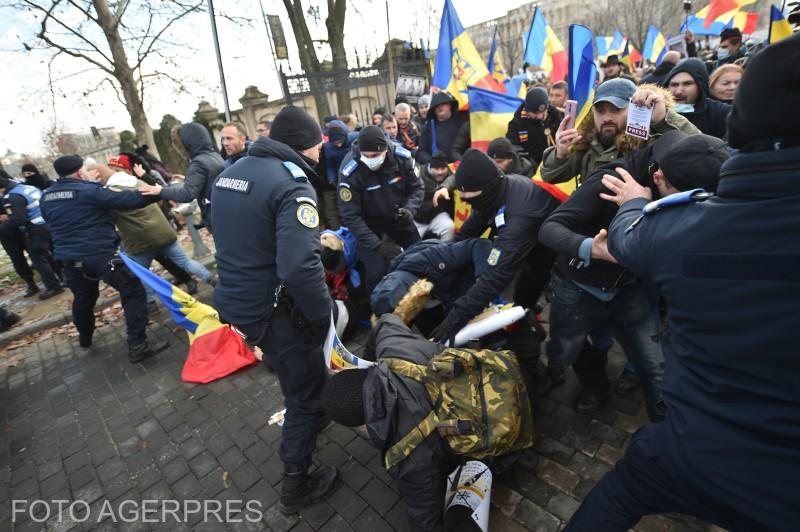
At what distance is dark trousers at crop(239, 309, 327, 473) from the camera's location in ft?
7.59

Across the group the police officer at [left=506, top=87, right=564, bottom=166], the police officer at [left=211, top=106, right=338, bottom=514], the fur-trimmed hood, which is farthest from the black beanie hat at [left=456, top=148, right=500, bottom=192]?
the police officer at [left=506, top=87, right=564, bottom=166]

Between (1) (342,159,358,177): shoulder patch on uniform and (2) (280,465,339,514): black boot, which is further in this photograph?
(1) (342,159,358,177): shoulder patch on uniform

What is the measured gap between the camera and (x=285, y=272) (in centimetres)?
205

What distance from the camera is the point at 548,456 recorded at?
244 centimetres

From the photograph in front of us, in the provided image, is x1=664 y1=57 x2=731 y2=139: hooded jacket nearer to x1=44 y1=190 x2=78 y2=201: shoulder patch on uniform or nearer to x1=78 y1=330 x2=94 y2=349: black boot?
x1=44 y1=190 x2=78 y2=201: shoulder patch on uniform

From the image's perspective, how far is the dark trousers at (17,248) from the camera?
630cm

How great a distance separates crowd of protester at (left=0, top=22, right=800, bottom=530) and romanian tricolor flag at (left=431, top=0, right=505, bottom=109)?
4.45ft

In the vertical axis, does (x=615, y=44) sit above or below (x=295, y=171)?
above

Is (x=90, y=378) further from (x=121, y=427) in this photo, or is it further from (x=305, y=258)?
(x=305, y=258)

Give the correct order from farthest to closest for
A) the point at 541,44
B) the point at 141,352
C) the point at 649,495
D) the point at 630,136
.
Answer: the point at 541,44 → the point at 141,352 → the point at 630,136 → the point at 649,495

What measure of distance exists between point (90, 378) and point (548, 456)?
14.9ft

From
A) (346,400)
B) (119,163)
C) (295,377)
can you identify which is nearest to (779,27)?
(346,400)

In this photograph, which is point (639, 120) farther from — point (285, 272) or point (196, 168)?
point (196, 168)

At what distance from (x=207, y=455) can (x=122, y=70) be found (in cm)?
1169
